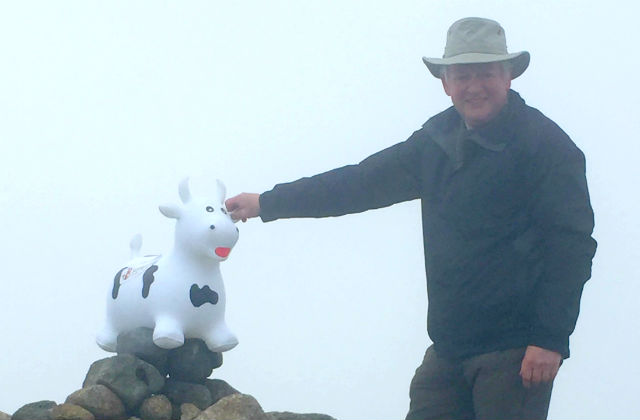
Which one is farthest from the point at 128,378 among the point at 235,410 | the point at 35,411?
the point at 235,410

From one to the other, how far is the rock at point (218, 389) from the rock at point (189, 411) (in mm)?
Answer: 255

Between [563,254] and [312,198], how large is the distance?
1426 millimetres

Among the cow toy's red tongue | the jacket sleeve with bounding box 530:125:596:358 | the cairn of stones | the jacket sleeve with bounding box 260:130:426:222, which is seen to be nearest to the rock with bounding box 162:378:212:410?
the cairn of stones

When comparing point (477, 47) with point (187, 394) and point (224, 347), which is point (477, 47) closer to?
point (224, 347)

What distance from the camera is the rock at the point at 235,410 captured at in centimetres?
570

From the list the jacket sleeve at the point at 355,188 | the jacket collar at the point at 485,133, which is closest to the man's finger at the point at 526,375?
the jacket collar at the point at 485,133

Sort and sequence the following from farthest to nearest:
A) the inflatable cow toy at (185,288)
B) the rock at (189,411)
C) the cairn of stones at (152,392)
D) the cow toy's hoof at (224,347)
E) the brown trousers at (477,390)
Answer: the cow toy's hoof at (224,347), the inflatable cow toy at (185,288), the rock at (189,411), the cairn of stones at (152,392), the brown trousers at (477,390)

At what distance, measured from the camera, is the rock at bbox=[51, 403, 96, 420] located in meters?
5.77

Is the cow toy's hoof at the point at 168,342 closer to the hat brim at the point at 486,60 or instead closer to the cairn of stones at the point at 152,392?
Result: the cairn of stones at the point at 152,392

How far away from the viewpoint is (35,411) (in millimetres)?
6004

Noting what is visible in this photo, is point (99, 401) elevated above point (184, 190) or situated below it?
below

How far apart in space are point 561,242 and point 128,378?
270cm

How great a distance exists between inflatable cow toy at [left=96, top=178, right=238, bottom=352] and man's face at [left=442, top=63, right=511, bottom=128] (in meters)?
1.87

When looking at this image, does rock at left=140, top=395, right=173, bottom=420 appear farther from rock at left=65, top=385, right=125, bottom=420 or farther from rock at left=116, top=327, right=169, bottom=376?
rock at left=116, top=327, right=169, bottom=376
